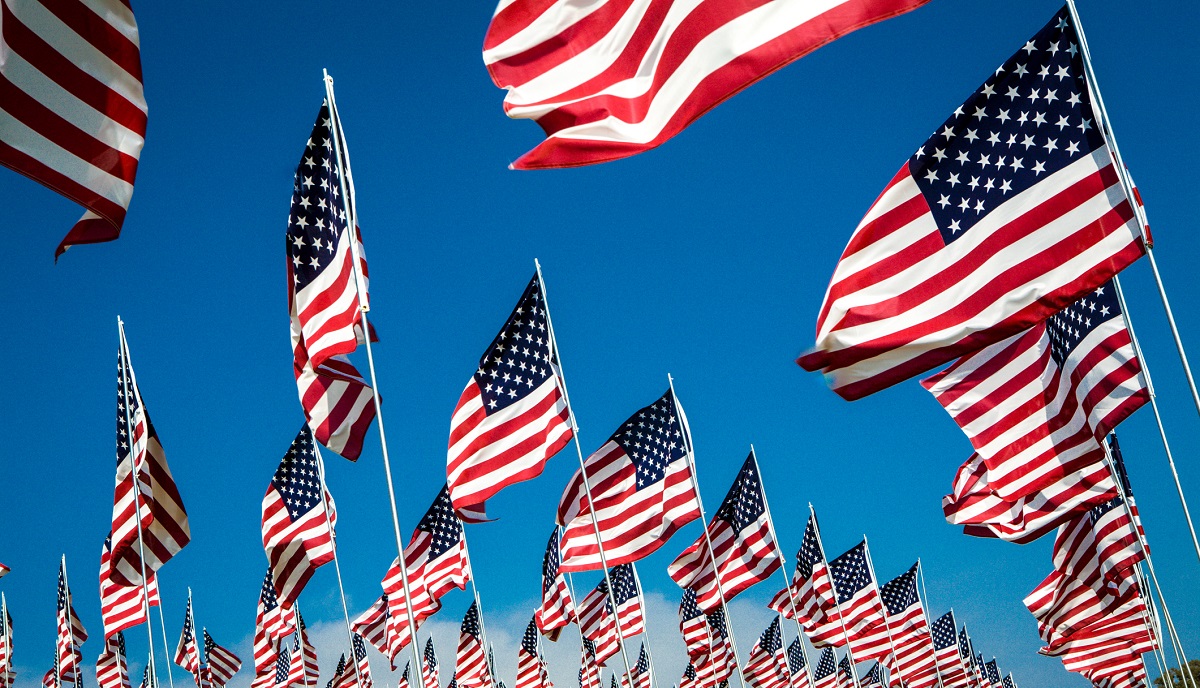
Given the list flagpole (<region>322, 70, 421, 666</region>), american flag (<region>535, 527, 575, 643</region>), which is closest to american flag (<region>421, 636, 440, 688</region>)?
american flag (<region>535, 527, 575, 643</region>)

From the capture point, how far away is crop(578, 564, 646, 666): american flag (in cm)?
3028

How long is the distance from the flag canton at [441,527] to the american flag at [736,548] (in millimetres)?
4781

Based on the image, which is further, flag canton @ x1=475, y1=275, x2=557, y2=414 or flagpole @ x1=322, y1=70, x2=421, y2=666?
flag canton @ x1=475, y1=275, x2=557, y2=414

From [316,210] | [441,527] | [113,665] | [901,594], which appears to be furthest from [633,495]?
[113,665]

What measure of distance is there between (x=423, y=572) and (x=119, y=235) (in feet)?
62.0

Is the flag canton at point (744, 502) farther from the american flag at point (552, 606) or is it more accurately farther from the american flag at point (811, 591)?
the american flag at point (811, 591)

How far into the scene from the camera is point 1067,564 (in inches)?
749

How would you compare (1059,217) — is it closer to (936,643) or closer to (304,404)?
(304,404)

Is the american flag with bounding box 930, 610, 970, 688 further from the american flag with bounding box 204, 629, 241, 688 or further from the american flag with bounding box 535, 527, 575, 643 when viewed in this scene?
the american flag with bounding box 204, 629, 241, 688

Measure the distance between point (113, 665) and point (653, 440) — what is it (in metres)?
27.7

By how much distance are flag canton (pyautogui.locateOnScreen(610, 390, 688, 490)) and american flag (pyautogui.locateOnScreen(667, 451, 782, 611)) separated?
4.60 metres

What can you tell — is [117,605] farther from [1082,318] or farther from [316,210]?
[1082,318]

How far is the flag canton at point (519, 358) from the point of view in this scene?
16234 mm

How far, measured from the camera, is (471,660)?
3797 centimetres
